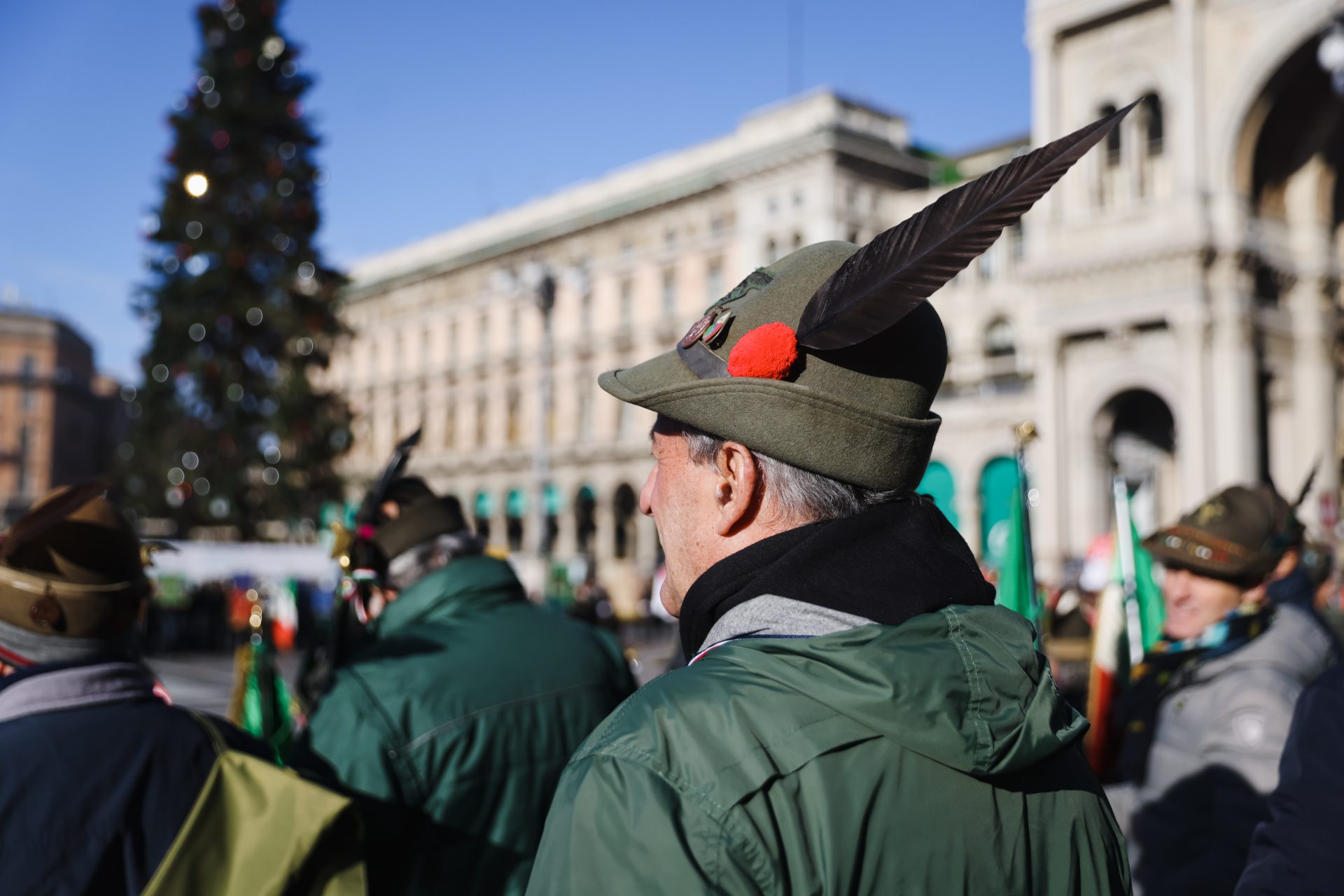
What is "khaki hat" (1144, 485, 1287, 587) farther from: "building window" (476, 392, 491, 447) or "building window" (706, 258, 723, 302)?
"building window" (476, 392, 491, 447)

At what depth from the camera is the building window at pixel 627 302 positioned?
46281 millimetres

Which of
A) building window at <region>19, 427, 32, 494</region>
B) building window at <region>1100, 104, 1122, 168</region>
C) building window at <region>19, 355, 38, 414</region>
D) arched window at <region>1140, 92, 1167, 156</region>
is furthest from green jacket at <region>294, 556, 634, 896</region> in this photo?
building window at <region>19, 355, 38, 414</region>

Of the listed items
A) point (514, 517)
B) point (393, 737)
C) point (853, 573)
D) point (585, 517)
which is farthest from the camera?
point (514, 517)

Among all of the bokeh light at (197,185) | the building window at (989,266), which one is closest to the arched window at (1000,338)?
the building window at (989,266)

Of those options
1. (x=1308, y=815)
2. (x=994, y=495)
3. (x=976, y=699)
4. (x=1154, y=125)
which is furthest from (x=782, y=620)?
(x=994, y=495)

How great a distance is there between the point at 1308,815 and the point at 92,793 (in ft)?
6.69

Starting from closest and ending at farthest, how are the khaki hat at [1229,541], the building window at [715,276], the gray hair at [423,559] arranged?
the gray hair at [423,559] < the khaki hat at [1229,541] < the building window at [715,276]

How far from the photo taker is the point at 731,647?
4.32 feet

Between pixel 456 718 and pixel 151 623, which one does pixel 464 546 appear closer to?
pixel 456 718

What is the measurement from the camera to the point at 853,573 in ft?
4.57

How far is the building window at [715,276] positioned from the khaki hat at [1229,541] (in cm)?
3857

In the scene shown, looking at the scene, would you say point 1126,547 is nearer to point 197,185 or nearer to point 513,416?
point 197,185

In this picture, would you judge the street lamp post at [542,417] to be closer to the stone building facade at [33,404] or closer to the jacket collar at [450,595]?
the jacket collar at [450,595]

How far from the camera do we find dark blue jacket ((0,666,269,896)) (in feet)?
7.10
